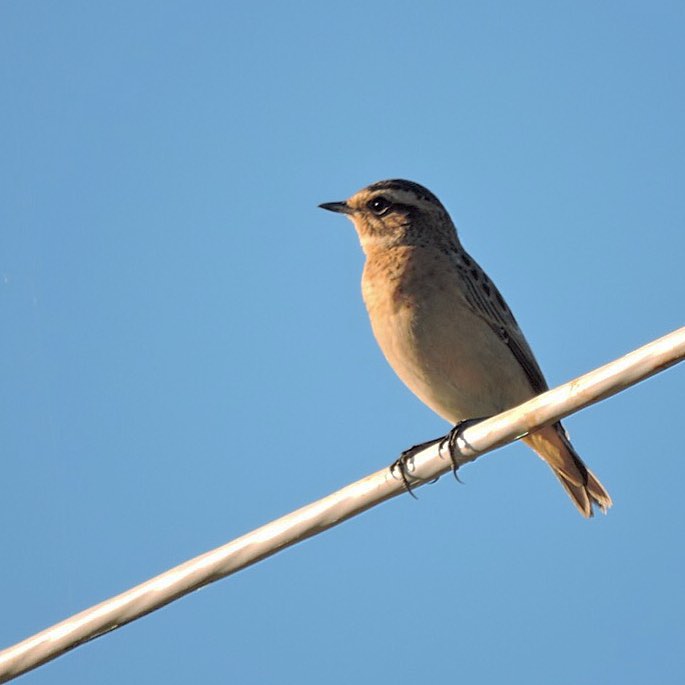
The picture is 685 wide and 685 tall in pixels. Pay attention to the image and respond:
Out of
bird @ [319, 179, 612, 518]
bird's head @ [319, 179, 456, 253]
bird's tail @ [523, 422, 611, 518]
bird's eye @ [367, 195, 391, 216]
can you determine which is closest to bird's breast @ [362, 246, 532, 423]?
bird @ [319, 179, 612, 518]

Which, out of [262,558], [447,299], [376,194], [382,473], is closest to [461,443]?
[382,473]

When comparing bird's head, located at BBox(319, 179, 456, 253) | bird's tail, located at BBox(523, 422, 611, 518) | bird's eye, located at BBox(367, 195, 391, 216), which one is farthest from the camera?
bird's eye, located at BBox(367, 195, 391, 216)

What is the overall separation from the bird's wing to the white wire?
14.2 ft

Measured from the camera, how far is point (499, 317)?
406 inches

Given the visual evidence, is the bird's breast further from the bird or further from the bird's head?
the bird's head

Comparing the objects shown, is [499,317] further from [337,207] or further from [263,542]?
[263,542]

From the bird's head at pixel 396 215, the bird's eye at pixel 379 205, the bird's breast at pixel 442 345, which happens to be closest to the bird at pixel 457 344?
the bird's breast at pixel 442 345

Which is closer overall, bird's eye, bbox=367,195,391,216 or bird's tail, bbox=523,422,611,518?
bird's tail, bbox=523,422,611,518

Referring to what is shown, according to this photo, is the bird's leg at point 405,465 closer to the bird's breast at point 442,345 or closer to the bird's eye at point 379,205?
the bird's breast at point 442,345

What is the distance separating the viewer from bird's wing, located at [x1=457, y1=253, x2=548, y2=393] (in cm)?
1014

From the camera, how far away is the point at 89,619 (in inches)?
214

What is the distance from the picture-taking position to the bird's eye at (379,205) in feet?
37.7

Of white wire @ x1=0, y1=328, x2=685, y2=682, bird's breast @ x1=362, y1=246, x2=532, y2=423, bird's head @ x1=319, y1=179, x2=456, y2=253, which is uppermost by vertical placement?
bird's head @ x1=319, y1=179, x2=456, y2=253

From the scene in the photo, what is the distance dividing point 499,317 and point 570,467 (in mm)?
1294
